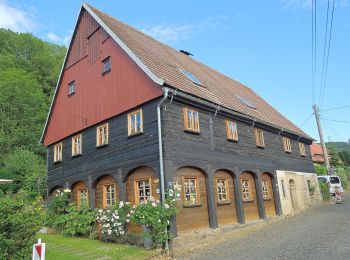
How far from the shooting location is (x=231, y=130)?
17.4 meters

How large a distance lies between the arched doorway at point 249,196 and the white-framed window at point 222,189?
4.97 ft

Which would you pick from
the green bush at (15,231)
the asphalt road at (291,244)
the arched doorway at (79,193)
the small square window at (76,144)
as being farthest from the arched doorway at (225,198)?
the green bush at (15,231)

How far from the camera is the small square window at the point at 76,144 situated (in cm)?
1830

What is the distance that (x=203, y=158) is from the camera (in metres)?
14.8

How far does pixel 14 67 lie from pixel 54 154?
80.2ft

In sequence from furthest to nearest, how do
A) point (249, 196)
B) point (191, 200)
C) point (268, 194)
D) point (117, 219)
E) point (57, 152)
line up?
1. point (57, 152)
2. point (268, 194)
3. point (249, 196)
4. point (191, 200)
5. point (117, 219)

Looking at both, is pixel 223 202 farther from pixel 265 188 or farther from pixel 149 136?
pixel 265 188

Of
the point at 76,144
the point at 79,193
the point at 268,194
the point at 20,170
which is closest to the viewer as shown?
Answer: the point at 79,193

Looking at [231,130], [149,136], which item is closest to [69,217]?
[149,136]

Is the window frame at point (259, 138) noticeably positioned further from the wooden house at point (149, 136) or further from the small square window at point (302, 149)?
the small square window at point (302, 149)

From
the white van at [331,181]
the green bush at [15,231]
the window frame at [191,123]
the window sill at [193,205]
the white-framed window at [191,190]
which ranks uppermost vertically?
the window frame at [191,123]

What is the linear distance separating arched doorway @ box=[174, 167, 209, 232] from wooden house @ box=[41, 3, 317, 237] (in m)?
0.04

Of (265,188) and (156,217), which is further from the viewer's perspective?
(265,188)

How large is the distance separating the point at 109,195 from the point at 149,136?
13.6 feet
